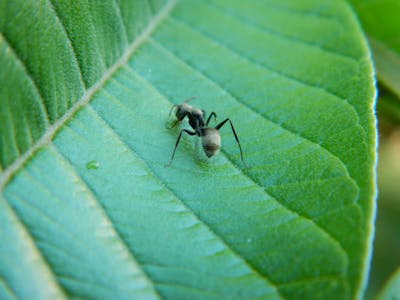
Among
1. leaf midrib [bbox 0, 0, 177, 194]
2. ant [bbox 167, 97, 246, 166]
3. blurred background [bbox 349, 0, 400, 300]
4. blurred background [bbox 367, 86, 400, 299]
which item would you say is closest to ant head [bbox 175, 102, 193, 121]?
ant [bbox 167, 97, 246, 166]

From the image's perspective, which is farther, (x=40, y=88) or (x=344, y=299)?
(x=40, y=88)

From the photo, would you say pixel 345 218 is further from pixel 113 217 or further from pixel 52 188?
pixel 52 188

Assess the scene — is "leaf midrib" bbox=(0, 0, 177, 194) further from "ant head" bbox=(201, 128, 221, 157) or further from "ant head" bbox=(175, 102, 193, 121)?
"ant head" bbox=(201, 128, 221, 157)

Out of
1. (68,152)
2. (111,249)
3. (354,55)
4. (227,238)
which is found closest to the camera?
(111,249)

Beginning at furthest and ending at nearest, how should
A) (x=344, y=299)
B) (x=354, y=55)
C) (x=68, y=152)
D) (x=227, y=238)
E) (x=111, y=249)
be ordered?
(x=354, y=55) → (x=68, y=152) → (x=227, y=238) → (x=111, y=249) → (x=344, y=299)

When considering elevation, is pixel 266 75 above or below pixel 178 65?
below

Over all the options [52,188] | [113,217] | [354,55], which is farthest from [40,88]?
[354,55]

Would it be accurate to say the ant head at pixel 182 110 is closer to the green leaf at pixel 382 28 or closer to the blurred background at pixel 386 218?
the green leaf at pixel 382 28
